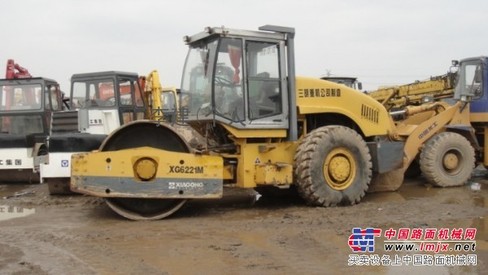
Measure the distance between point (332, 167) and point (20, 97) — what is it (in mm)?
7699

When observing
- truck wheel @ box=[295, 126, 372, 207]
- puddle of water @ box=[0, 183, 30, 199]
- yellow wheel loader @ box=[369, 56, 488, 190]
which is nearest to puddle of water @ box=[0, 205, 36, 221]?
puddle of water @ box=[0, 183, 30, 199]

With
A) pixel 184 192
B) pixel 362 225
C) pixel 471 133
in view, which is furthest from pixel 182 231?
pixel 471 133

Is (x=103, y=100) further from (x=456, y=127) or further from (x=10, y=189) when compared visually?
(x=456, y=127)

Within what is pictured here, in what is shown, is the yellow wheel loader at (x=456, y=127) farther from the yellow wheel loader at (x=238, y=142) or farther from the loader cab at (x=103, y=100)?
the loader cab at (x=103, y=100)

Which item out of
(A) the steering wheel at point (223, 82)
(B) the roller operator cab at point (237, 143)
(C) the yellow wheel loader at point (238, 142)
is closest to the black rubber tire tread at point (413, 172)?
(C) the yellow wheel loader at point (238, 142)

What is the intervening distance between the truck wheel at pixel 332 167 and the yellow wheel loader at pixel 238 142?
0.05 ft

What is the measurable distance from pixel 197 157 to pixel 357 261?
2.65 metres

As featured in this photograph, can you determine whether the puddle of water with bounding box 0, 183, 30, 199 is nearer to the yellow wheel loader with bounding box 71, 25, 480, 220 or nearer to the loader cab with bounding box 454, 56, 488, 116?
the yellow wheel loader with bounding box 71, 25, 480, 220

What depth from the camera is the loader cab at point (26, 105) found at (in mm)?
11188

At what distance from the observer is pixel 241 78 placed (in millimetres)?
6801

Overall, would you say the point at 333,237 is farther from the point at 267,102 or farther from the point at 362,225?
the point at 267,102

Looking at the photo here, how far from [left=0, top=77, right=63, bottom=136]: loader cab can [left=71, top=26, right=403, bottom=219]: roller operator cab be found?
5.15 meters

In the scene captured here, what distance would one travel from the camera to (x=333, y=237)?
17.9 feet

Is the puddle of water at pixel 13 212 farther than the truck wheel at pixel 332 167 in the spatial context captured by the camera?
Yes
